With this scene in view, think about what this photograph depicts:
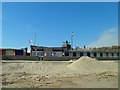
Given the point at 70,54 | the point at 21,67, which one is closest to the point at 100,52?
the point at 70,54

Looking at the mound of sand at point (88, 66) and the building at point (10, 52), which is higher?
the building at point (10, 52)

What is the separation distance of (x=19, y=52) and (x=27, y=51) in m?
2.44

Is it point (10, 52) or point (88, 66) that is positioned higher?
point (10, 52)

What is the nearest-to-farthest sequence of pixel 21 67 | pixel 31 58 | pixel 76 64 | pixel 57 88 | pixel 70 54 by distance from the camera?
pixel 57 88 → pixel 21 67 → pixel 76 64 → pixel 31 58 → pixel 70 54

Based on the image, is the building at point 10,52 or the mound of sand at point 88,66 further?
the building at point 10,52

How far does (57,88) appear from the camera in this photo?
14.3 metres

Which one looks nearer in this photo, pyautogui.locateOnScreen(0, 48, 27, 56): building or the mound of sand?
the mound of sand

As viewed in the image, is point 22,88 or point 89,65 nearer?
point 22,88

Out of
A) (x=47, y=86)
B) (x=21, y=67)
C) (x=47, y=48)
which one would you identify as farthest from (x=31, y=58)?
(x=47, y=86)

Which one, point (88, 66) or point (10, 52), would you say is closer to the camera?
point (88, 66)

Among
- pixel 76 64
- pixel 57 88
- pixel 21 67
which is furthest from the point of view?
pixel 76 64

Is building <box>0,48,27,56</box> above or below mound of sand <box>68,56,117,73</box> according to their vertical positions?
above

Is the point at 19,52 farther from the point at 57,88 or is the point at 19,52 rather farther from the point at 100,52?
the point at 57,88

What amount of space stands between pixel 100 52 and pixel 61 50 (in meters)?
10.2
